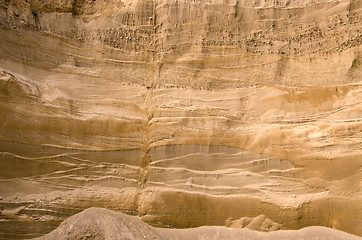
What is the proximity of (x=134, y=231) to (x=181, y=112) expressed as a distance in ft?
6.03

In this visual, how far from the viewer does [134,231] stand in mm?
4488

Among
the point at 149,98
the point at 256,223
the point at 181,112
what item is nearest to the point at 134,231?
the point at 256,223

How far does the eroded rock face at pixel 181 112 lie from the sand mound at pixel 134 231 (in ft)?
0.50

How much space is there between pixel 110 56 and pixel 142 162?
172cm

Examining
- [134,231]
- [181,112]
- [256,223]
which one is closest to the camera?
[134,231]

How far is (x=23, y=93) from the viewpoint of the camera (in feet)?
15.9

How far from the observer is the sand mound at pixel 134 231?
14.4ft

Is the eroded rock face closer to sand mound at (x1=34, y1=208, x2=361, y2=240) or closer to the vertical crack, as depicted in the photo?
the vertical crack

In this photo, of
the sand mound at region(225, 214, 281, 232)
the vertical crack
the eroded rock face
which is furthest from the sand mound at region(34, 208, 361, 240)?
the vertical crack

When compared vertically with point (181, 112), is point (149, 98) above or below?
above

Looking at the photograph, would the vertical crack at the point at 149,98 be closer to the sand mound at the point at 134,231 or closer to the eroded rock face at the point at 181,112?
the eroded rock face at the point at 181,112

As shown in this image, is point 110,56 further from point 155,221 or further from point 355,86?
point 355,86

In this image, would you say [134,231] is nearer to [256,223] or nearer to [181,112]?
[256,223]

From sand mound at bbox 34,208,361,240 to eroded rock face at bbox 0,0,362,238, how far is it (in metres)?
0.15
